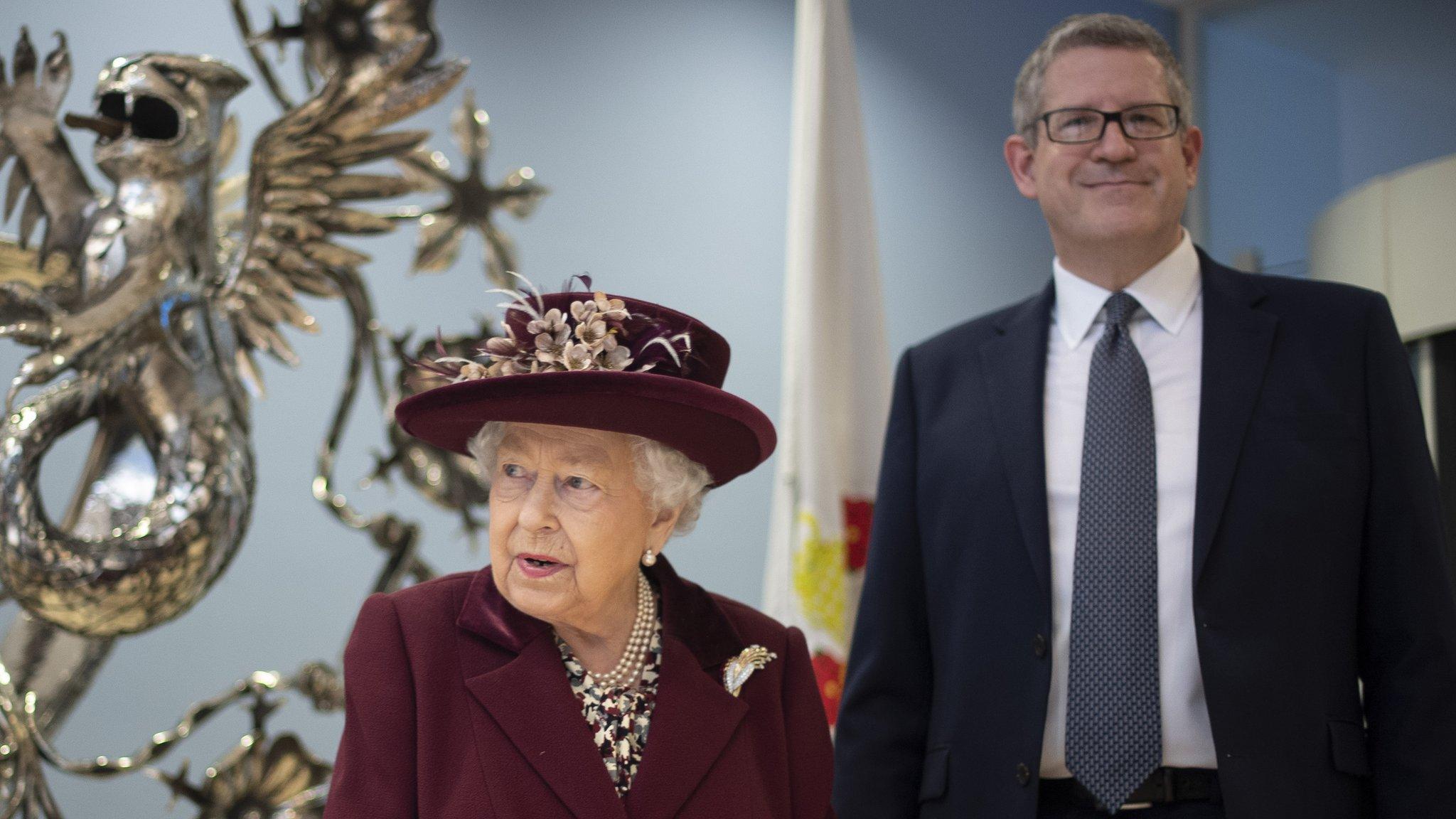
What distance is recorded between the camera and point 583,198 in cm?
381

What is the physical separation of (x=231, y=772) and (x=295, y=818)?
131 mm

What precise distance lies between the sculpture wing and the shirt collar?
1.17m

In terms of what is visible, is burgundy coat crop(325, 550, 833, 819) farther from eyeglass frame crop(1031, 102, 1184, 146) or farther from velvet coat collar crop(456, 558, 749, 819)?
eyeglass frame crop(1031, 102, 1184, 146)

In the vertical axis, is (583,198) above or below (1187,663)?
above

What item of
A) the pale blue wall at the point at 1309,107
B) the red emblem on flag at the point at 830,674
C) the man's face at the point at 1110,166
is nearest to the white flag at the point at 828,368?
the red emblem on flag at the point at 830,674

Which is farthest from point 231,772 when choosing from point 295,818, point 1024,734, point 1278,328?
point 1278,328

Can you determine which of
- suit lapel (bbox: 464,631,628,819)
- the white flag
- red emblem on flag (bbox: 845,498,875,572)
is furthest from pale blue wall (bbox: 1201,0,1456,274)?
suit lapel (bbox: 464,631,628,819)

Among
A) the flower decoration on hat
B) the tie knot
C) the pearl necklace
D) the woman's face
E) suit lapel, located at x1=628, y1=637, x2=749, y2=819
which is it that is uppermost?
the tie knot

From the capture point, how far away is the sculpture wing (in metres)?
2.35

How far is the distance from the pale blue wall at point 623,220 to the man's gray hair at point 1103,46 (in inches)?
58.7

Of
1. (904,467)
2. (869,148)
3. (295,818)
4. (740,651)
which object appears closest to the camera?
(740,651)

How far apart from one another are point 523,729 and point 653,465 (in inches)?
11.9

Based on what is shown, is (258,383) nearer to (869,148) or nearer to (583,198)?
(583,198)

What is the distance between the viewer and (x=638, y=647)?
154 cm
